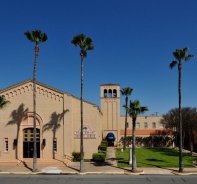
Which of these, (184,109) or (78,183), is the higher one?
(184,109)

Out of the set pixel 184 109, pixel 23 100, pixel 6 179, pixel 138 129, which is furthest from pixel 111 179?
pixel 138 129

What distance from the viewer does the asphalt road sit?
83.3ft

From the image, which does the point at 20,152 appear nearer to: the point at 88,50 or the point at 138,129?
the point at 88,50

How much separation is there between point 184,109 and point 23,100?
3700 cm

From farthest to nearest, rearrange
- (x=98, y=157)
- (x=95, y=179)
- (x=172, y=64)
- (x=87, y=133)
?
(x=87, y=133) → (x=98, y=157) → (x=172, y=64) → (x=95, y=179)

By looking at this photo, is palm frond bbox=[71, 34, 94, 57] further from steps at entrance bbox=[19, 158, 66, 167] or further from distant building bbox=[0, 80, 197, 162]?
steps at entrance bbox=[19, 158, 66, 167]

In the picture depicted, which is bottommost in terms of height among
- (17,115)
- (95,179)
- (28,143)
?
(95,179)

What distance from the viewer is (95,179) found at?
88.6ft

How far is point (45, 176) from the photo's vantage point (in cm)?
2911

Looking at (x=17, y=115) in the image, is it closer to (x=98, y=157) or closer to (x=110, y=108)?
(x=98, y=157)

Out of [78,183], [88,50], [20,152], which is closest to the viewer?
[78,183]

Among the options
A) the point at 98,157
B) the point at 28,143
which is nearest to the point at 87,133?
the point at 98,157

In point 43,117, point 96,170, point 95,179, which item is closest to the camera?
point 95,179

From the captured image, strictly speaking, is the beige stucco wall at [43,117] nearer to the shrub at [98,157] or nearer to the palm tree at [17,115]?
the palm tree at [17,115]
